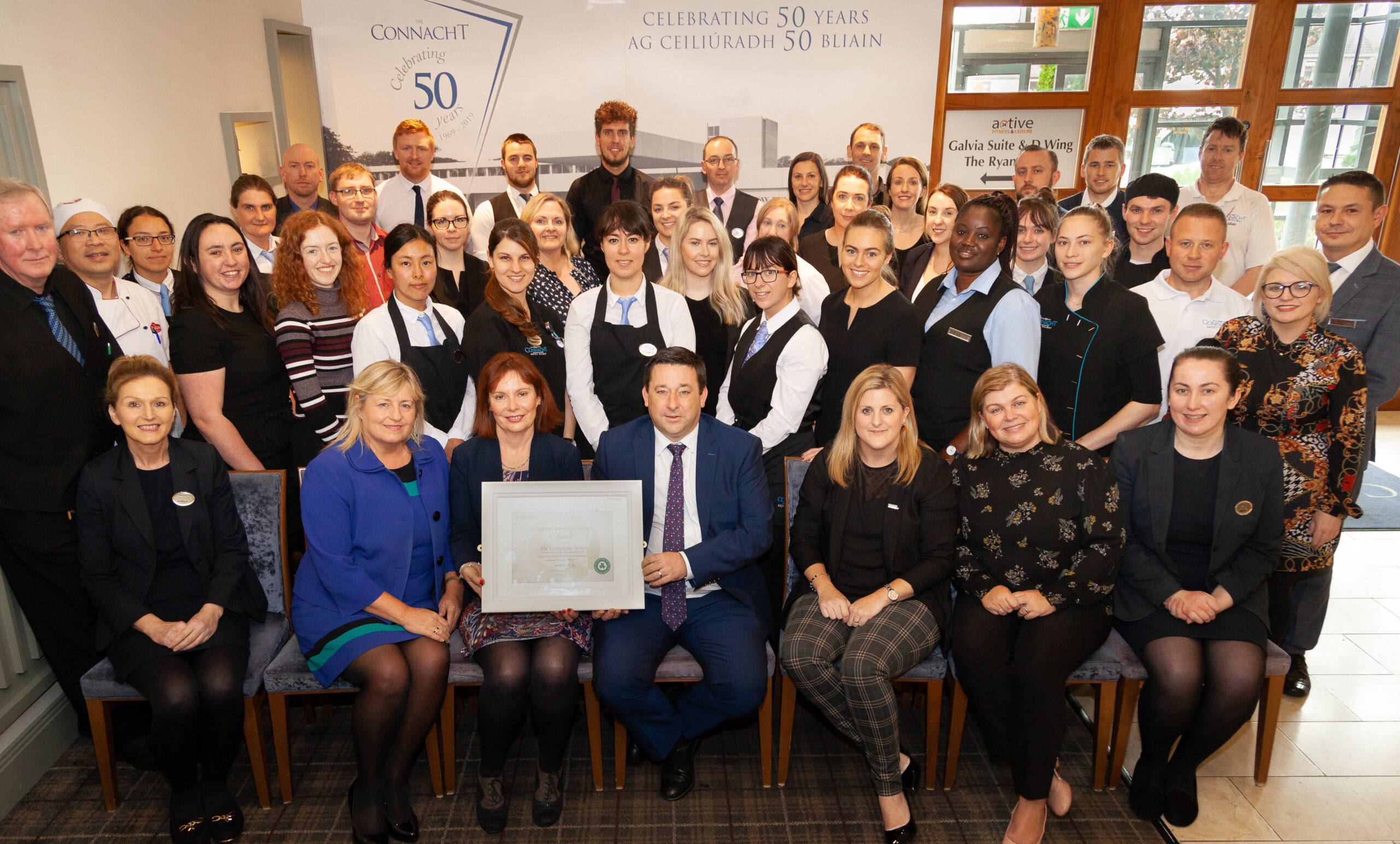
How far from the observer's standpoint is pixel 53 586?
116 inches

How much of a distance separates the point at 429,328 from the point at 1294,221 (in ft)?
24.9

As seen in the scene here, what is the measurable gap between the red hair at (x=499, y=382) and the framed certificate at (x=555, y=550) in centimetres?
31

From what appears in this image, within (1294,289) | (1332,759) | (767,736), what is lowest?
(1332,759)

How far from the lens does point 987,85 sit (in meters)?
6.82

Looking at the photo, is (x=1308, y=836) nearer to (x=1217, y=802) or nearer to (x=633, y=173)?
(x=1217, y=802)

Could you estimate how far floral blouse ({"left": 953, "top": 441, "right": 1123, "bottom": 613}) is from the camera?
2.81 m

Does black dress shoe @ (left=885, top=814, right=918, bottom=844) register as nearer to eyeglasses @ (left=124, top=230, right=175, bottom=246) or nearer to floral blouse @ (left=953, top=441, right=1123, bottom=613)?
floral blouse @ (left=953, top=441, right=1123, bottom=613)

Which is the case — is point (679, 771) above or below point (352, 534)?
below

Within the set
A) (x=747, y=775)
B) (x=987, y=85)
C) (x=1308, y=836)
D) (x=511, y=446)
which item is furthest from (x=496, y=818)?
(x=987, y=85)

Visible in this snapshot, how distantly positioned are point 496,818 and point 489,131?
18.3ft

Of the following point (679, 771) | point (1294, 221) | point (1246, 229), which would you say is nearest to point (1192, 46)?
point (1294, 221)

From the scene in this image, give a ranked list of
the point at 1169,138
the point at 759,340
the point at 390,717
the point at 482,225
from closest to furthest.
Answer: the point at 390,717 → the point at 759,340 → the point at 482,225 → the point at 1169,138

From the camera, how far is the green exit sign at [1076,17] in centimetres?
668

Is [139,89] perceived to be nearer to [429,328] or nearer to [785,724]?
[429,328]
